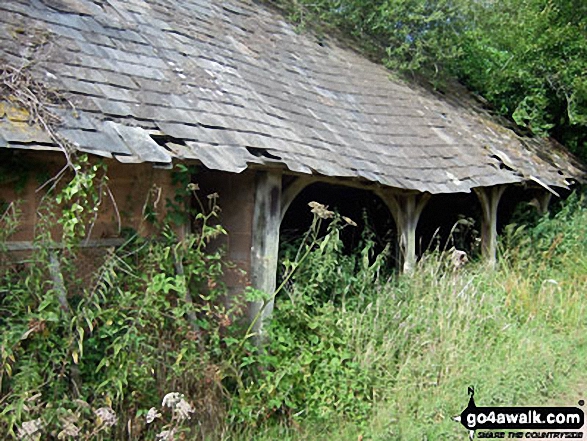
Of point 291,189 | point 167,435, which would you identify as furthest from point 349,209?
point 167,435

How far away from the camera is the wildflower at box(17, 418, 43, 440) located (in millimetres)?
3406

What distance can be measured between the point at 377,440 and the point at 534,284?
4.35 m

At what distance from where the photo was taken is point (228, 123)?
539 centimetres

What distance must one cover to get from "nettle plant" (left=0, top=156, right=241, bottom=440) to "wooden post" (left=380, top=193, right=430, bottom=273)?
3331mm

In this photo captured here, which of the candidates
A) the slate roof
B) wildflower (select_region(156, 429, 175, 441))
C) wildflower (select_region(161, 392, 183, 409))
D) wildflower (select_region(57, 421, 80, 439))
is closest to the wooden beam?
the slate roof

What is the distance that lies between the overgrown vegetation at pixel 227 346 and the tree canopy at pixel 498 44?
227 inches

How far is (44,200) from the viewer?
425 centimetres

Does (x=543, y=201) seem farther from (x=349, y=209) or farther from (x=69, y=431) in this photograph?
(x=69, y=431)

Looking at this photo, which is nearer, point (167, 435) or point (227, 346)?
point (167, 435)

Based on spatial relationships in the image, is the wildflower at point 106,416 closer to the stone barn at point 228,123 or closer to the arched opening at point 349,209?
the stone barn at point 228,123

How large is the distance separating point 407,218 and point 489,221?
7.63 feet

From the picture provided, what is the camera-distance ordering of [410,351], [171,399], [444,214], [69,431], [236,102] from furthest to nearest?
1. [444,214]
2. [236,102]
3. [410,351]
4. [171,399]
5. [69,431]

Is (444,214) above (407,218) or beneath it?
above

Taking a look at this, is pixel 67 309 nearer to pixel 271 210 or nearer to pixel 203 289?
pixel 203 289
